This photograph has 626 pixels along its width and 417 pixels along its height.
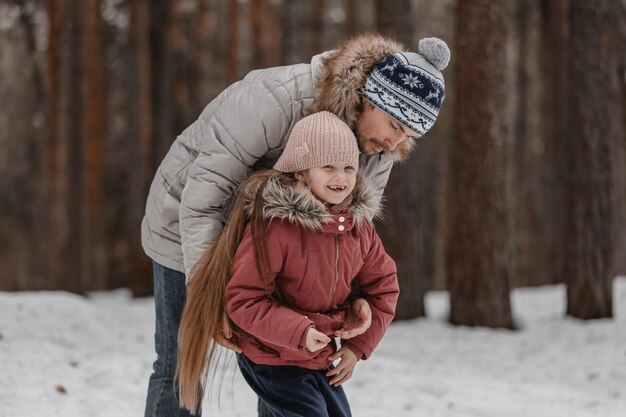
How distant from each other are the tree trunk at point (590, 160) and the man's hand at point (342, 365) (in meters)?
5.38

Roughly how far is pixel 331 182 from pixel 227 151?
383 millimetres

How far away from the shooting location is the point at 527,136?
51.2ft

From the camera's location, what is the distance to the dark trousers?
2.49 m

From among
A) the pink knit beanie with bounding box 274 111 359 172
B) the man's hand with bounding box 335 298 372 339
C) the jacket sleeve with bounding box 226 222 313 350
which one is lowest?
the man's hand with bounding box 335 298 372 339

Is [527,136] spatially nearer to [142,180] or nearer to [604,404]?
[142,180]

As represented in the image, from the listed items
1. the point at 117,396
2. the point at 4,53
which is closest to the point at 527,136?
the point at 4,53

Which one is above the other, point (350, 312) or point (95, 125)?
point (350, 312)

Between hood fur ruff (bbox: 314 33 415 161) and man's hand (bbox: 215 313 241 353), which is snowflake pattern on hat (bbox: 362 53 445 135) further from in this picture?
man's hand (bbox: 215 313 241 353)

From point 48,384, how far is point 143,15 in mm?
7537

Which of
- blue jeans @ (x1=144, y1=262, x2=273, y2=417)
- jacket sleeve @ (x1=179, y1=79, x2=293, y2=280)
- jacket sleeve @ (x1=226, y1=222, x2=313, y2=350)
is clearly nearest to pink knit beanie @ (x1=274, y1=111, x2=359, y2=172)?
jacket sleeve @ (x1=179, y1=79, x2=293, y2=280)

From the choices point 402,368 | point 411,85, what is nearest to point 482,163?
point 402,368

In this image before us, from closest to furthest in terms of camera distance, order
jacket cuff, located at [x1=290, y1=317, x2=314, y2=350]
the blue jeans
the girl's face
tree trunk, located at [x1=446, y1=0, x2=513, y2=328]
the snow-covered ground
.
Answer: jacket cuff, located at [x1=290, y1=317, x2=314, y2=350] → the girl's face → the blue jeans → the snow-covered ground → tree trunk, located at [x1=446, y1=0, x2=513, y2=328]

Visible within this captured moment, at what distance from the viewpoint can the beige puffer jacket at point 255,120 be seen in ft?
8.30

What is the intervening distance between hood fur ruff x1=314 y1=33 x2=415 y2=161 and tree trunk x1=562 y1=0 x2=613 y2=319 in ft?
17.0
